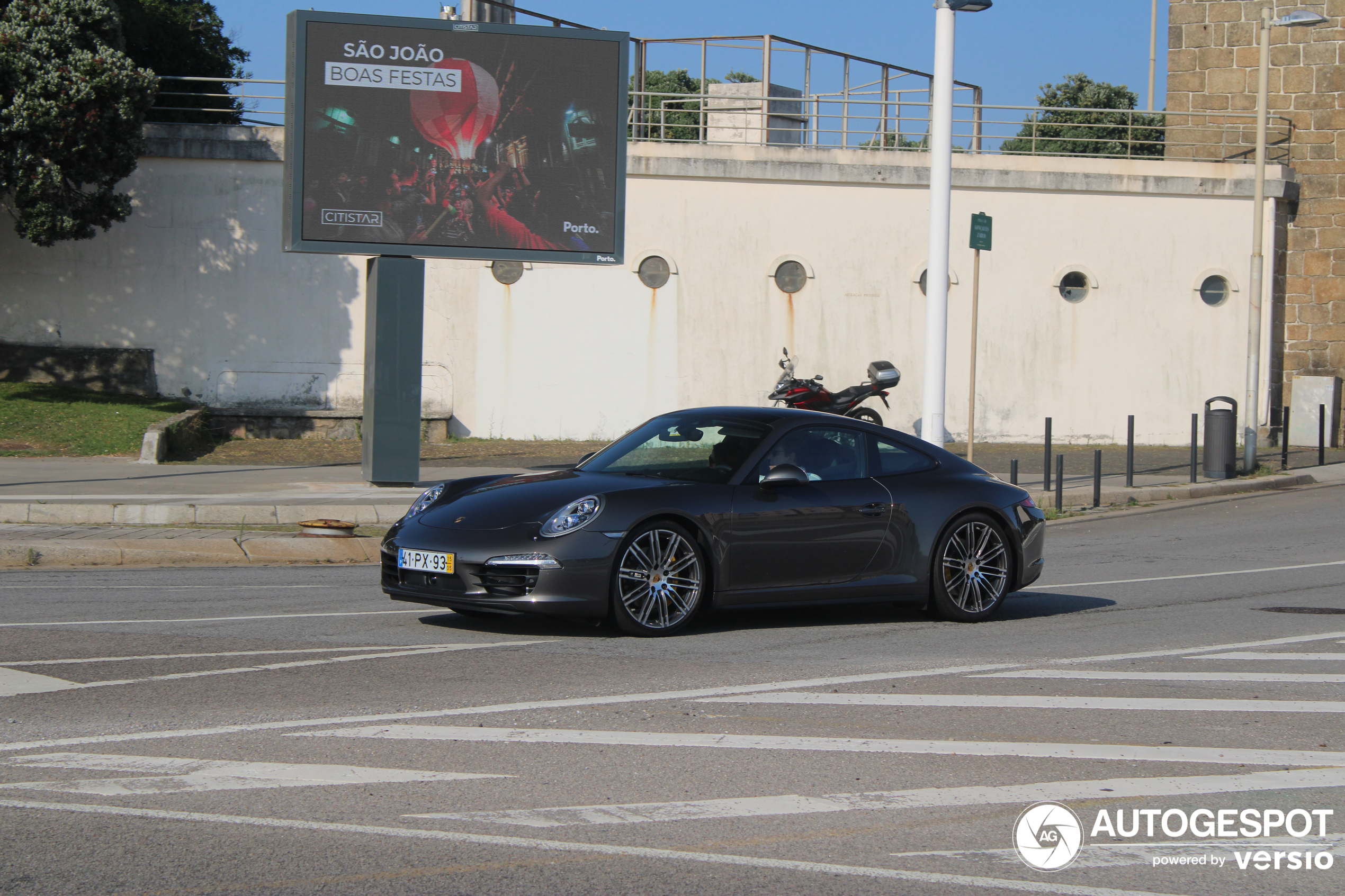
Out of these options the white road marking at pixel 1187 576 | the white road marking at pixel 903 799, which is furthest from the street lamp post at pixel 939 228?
the white road marking at pixel 903 799

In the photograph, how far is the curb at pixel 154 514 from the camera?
12523 millimetres

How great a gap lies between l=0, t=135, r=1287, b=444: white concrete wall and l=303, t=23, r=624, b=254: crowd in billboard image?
7610mm

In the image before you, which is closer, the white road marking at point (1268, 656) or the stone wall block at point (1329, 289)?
the white road marking at point (1268, 656)

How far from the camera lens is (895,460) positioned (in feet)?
29.1

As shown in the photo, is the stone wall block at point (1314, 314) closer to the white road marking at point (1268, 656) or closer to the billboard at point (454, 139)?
the billboard at point (454, 139)

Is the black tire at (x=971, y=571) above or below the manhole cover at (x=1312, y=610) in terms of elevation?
above

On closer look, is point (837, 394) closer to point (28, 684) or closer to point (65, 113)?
point (65, 113)

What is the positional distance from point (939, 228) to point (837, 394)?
177 inches

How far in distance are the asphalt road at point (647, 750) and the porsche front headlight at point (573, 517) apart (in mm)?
653

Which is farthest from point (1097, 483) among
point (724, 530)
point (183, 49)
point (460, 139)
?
point (183, 49)

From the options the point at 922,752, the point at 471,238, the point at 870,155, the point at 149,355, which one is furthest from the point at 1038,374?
Result: the point at 922,752

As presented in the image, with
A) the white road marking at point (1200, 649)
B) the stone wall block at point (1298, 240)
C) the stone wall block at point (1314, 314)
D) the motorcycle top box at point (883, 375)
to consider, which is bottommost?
the white road marking at point (1200, 649)

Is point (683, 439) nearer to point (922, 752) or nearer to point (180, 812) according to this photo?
point (922, 752)

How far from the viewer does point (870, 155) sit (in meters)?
24.6
